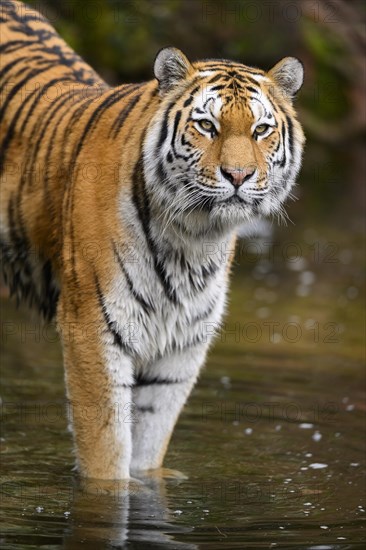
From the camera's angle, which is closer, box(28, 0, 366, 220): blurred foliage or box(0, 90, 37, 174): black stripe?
box(0, 90, 37, 174): black stripe

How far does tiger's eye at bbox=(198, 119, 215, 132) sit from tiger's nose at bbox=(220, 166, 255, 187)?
0.65 ft

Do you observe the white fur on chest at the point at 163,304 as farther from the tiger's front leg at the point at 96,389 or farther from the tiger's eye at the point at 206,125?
the tiger's eye at the point at 206,125

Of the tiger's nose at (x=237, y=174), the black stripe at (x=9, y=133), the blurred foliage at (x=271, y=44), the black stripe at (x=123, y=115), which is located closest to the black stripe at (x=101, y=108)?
the black stripe at (x=123, y=115)

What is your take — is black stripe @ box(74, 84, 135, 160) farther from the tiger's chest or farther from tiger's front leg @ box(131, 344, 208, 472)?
tiger's front leg @ box(131, 344, 208, 472)

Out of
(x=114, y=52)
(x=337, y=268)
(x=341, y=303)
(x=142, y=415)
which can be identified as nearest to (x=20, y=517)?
(x=142, y=415)

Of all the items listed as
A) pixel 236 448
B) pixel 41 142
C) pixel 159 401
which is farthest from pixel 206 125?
pixel 236 448

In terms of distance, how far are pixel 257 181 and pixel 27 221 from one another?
1.29 metres

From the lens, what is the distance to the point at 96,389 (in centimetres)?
467

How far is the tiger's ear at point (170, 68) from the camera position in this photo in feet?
14.7

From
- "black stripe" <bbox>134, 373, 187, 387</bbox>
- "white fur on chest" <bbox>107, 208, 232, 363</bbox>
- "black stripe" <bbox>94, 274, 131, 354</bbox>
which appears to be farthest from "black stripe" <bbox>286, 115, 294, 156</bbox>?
"black stripe" <bbox>134, 373, 187, 387</bbox>

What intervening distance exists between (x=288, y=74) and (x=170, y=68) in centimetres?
49

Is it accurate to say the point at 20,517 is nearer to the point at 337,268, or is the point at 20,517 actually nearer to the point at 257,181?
the point at 257,181

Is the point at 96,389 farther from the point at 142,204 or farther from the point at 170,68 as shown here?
the point at 170,68

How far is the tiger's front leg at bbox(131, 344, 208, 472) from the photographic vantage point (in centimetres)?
498
